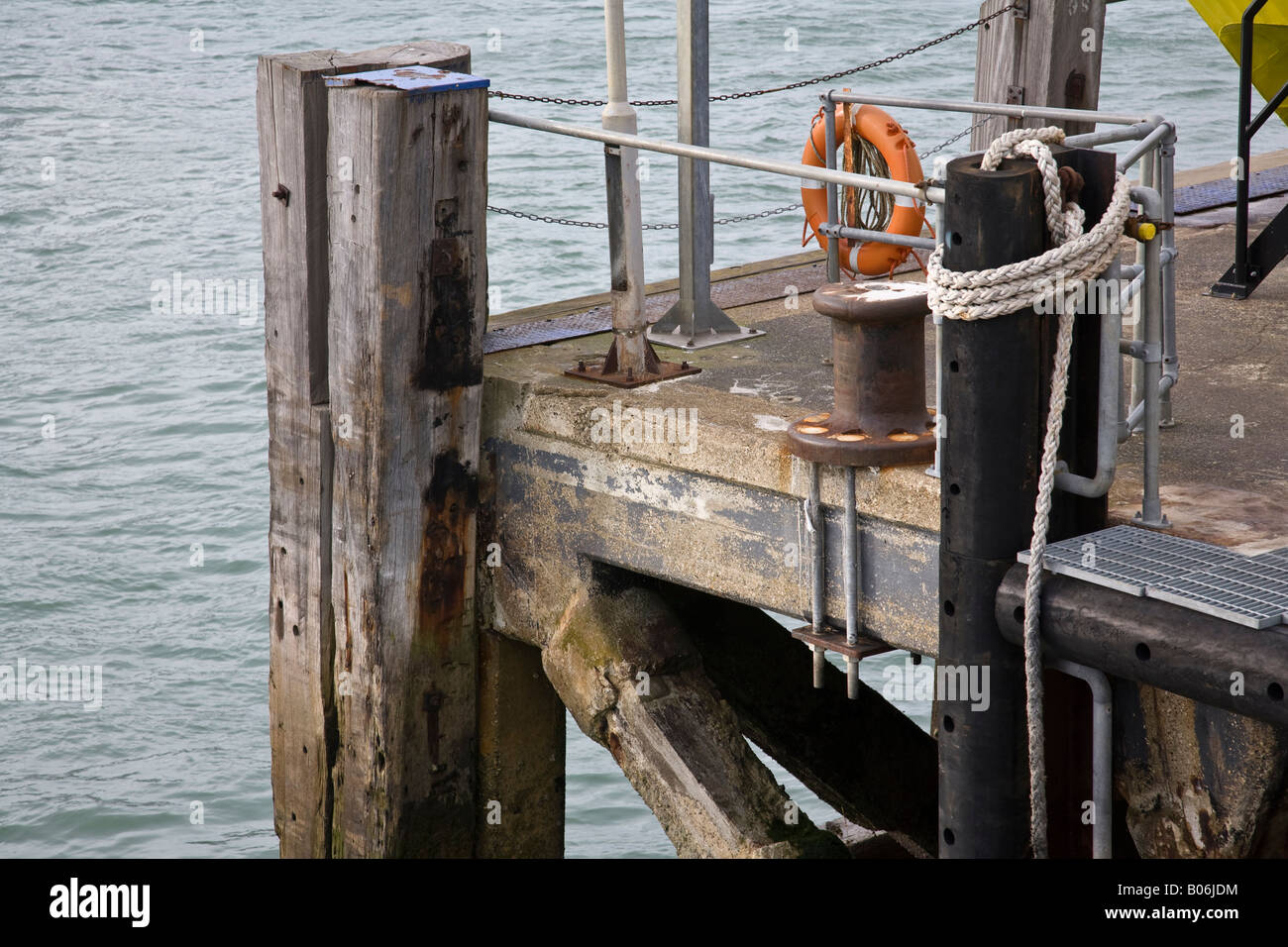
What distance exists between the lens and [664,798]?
5.61m

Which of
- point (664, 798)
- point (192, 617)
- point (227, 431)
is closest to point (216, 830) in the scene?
point (192, 617)

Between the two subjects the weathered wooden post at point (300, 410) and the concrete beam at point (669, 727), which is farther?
the weathered wooden post at point (300, 410)

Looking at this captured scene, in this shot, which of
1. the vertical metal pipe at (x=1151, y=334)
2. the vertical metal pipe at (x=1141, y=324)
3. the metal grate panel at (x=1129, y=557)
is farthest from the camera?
the vertical metal pipe at (x=1141, y=324)

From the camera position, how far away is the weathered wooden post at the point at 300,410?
19.5ft

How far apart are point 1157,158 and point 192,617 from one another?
26.7 feet

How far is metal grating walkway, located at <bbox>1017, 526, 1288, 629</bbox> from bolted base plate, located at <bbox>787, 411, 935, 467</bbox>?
653mm

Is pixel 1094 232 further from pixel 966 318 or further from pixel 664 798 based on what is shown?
pixel 664 798

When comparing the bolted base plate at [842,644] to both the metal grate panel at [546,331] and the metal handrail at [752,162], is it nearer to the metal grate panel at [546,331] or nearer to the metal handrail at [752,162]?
the metal handrail at [752,162]

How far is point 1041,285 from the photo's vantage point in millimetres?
4133

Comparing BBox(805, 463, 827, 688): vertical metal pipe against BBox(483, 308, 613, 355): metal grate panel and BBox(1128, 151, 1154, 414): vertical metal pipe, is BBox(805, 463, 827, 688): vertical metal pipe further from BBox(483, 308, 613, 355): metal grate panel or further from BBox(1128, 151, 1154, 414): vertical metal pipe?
BBox(483, 308, 613, 355): metal grate panel

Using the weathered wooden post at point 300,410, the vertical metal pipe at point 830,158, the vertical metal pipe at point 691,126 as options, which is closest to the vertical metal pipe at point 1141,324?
the vertical metal pipe at point 830,158

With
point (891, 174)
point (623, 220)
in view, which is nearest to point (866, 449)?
point (623, 220)

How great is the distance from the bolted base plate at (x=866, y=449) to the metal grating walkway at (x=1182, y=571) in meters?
0.65

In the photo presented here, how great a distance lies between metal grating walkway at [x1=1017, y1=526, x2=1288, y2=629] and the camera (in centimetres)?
390
